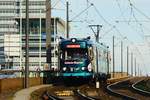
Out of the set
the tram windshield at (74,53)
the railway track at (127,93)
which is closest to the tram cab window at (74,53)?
the tram windshield at (74,53)

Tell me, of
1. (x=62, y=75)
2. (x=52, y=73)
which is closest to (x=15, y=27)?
(x=52, y=73)

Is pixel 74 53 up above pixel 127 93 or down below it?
above

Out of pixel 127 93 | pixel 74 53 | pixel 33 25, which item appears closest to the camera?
pixel 127 93


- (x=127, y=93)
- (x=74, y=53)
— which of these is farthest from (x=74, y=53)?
(x=127, y=93)

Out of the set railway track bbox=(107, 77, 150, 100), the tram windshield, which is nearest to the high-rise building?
the tram windshield

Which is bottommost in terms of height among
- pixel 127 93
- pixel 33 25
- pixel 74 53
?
pixel 127 93

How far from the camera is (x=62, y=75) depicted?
4069 cm

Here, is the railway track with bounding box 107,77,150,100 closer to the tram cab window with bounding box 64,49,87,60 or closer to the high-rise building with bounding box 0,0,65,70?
the tram cab window with bounding box 64,49,87,60

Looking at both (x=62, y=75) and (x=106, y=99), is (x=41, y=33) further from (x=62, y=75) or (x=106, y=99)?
(x=106, y=99)

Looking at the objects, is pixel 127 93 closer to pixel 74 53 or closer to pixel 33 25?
pixel 74 53

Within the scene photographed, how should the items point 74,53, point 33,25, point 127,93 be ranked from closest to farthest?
1. point 127,93
2. point 74,53
3. point 33,25

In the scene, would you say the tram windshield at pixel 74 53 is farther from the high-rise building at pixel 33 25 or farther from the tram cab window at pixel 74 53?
the high-rise building at pixel 33 25

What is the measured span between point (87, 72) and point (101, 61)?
6112mm

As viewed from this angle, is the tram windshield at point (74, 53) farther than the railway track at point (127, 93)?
Yes
